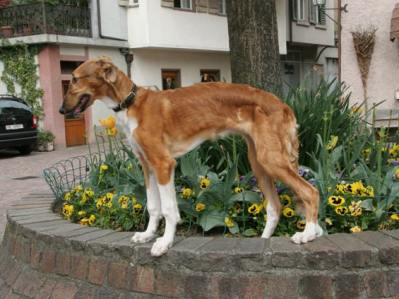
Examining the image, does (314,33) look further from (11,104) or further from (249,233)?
(249,233)

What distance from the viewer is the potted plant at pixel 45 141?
18.4 metres

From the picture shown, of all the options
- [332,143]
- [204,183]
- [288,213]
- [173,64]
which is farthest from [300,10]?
[288,213]

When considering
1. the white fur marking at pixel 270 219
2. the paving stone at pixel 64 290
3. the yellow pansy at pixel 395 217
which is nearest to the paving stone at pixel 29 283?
the paving stone at pixel 64 290

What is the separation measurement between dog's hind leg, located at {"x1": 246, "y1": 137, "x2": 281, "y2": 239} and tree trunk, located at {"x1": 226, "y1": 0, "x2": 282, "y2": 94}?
6.09 ft

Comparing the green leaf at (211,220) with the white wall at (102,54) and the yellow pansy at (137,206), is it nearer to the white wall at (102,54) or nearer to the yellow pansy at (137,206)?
the yellow pansy at (137,206)

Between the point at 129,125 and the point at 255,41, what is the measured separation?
95.1 inches

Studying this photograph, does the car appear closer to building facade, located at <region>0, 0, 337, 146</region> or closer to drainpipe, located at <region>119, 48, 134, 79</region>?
building facade, located at <region>0, 0, 337, 146</region>

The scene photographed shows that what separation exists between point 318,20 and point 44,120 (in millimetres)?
18968

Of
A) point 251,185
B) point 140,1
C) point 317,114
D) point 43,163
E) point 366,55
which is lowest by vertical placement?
point 43,163

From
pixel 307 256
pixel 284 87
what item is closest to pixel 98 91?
pixel 307 256

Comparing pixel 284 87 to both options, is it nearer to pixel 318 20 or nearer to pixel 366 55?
pixel 366 55

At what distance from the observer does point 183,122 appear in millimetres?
3559

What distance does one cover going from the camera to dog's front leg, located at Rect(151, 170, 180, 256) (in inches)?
136

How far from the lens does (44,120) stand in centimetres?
1912
